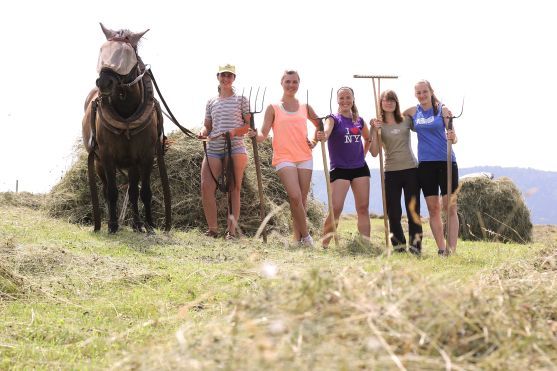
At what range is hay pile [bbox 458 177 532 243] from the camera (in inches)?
507

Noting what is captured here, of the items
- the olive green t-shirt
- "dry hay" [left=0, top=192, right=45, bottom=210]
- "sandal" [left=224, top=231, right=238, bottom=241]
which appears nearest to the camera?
the olive green t-shirt

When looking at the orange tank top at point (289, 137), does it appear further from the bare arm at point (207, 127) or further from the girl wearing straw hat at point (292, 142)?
the bare arm at point (207, 127)

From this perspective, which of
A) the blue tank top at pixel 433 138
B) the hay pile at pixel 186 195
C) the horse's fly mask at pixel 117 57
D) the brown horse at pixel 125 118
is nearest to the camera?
the blue tank top at pixel 433 138

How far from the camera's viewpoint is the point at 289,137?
750 cm

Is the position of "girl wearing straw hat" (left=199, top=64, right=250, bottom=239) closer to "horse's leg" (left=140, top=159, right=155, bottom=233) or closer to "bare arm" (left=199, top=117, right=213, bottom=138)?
"bare arm" (left=199, top=117, right=213, bottom=138)

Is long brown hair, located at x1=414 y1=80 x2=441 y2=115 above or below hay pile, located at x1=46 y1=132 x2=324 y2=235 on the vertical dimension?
above

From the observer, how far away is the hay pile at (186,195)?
10531 mm

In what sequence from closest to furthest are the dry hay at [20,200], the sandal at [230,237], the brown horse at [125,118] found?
1. the brown horse at [125,118]
2. the sandal at [230,237]
3. the dry hay at [20,200]

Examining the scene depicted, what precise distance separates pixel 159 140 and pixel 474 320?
7102mm

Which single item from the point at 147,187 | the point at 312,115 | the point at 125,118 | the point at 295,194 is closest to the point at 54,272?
the point at 295,194

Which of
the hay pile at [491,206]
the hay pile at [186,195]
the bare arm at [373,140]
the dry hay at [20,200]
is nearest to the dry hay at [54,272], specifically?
the bare arm at [373,140]

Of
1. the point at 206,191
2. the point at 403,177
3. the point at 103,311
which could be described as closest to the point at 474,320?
the point at 103,311

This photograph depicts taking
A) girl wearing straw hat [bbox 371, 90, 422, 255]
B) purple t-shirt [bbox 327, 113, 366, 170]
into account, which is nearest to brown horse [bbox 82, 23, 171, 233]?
purple t-shirt [bbox 327, 113, 366, 170]

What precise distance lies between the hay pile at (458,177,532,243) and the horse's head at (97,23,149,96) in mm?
7126
